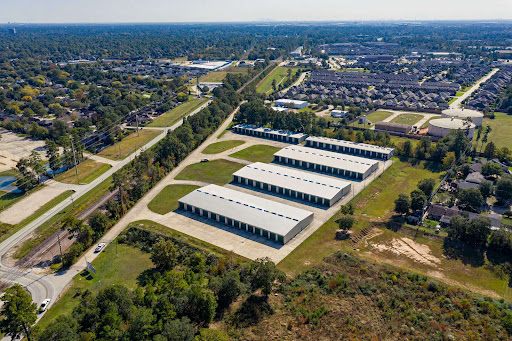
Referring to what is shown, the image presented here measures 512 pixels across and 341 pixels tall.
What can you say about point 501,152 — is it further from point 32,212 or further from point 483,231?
point 32,212

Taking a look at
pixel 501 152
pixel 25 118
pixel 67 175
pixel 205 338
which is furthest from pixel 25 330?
pixel 25 118

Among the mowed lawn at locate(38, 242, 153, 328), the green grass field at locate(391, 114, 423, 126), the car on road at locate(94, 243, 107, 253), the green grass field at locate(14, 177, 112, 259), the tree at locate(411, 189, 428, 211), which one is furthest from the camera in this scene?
the green grass field at locate(391, 114, 423, 126)

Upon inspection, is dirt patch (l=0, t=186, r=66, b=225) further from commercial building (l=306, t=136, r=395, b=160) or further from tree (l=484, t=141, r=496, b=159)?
tree (l=484, t=141, r=496, b=159)

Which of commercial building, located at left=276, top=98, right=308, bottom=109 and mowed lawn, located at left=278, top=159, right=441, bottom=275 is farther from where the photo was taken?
commercial building, located at left=276, top=98, right=308, bottom=109

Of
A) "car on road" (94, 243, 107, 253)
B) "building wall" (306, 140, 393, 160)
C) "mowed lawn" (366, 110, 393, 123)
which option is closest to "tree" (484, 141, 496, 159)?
"building wall" (306, 140, 393, 160)

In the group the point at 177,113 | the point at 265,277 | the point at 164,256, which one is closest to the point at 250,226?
the point at 164,256

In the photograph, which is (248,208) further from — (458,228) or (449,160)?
(449,160)

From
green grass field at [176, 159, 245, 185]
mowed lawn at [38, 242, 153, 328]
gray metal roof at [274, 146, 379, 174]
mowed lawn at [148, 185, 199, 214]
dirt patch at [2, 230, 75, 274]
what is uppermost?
gray metal roof at [274, 146, 379, 174]
